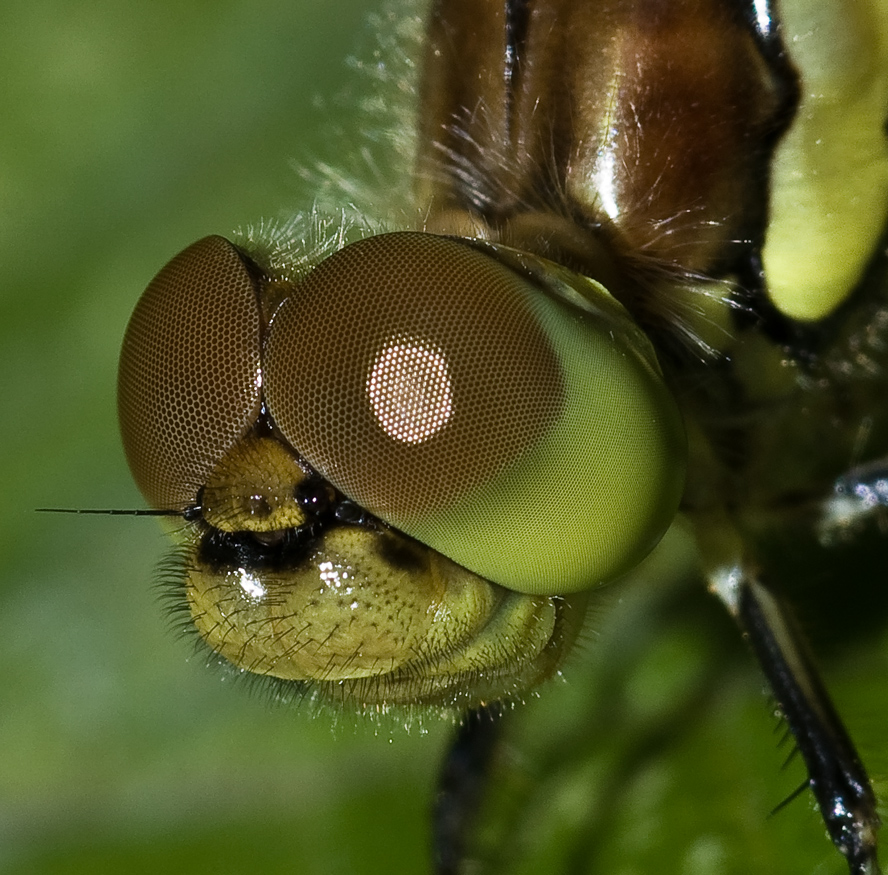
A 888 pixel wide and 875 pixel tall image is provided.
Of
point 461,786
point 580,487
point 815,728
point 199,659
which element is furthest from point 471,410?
point 199,659

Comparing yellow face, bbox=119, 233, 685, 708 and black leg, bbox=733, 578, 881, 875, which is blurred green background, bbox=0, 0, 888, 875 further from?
yellow face, bbox=119, 233, 685, 708

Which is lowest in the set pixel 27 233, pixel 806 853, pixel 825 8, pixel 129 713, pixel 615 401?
pixel 129 713

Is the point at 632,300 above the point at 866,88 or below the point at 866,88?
below

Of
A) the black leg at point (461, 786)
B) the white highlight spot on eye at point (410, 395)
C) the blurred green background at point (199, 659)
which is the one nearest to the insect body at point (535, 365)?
the white highlight spot on eye at point (410, 395)

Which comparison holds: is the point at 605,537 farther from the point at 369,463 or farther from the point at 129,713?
the point at 129,713

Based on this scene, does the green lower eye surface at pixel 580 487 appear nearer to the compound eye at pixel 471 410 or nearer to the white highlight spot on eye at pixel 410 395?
the compound eye at pixel 471 410

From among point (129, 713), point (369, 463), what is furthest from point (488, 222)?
point (129, 713)

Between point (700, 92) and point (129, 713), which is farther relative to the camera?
point (129, 713)
